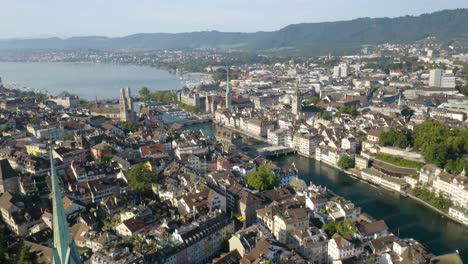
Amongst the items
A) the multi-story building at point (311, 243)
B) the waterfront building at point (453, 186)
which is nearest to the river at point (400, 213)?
the waterfront building at point (453, 186)

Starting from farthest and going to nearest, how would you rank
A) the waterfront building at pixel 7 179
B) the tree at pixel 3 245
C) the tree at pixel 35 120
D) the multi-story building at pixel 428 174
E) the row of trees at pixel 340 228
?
the tree at pixel 35 120 < the multi-story building at pixel 428 174 < the waterfront building at pixel 7 179 < the row of trees at pixel 340 228 < the tree at pixel 3 245

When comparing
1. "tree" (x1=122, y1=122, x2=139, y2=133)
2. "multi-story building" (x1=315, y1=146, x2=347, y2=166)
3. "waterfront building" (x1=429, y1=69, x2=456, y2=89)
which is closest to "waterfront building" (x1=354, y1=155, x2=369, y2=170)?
"multi-story building" (x1=315, y1=146, x2=347, y2=166)

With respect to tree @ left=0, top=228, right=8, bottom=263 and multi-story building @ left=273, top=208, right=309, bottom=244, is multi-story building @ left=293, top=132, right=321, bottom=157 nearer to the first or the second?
multi-story building @ left=273, top=208, right=309, bottom=244

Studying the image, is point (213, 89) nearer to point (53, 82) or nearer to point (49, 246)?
point (53, 82)

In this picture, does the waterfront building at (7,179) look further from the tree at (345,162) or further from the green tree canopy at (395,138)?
the green tree canopy at (395,138)

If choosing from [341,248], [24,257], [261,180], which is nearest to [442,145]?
[261,180]

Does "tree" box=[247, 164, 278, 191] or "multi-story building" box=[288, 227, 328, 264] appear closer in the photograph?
"multi-story building" box=[288, 227, 328, 264]

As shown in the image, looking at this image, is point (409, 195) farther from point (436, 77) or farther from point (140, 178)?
point (436, 77)
